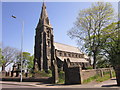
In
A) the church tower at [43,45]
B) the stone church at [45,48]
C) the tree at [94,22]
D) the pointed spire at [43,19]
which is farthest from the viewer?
the pointed spire at [43,19]

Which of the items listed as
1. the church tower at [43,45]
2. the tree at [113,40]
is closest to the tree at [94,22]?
the tree at [113,40]

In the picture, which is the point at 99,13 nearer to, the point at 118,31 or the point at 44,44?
the point at 118,31

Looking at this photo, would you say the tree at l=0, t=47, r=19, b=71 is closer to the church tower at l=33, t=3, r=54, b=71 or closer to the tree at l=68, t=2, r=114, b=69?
the church tower at l=33, t=3, r=54, b=71

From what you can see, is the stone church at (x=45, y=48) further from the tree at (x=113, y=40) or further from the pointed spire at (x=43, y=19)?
the tree at (x=113, y=40)

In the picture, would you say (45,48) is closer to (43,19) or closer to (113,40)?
(43,19)

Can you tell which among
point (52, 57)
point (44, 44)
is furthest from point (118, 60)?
point (44, 44)

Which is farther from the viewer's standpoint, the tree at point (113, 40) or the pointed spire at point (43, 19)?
the pointed spire at point (43, 19)

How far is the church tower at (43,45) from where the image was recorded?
39844 mm

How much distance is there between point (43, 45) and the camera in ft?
141

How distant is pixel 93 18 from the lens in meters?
25.3

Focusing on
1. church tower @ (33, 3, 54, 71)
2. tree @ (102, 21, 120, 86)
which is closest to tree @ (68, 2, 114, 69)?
tree @ (102, 21, 120, 86)

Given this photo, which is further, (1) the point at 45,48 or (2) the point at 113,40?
(1) the point at 45,48

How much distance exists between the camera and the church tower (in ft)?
131

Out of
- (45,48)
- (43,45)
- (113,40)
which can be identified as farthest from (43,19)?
(113,40)
